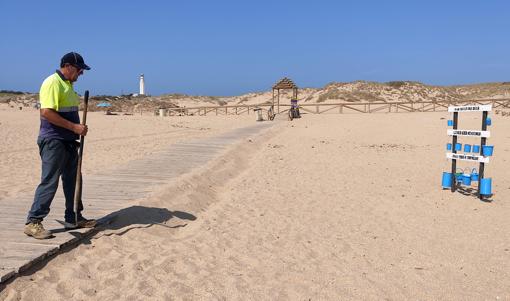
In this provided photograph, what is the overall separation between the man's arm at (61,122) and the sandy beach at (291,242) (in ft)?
3.97

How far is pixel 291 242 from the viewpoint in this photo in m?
5.40

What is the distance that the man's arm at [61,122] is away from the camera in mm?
3992

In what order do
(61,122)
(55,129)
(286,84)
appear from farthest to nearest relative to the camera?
(286,84) < (55,129) < (61,122)

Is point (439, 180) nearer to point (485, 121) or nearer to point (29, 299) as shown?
point (485, 121)

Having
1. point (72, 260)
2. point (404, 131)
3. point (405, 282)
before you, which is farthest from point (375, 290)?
point (404, 131)

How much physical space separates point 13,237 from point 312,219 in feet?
12.9

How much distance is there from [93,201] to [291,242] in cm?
281

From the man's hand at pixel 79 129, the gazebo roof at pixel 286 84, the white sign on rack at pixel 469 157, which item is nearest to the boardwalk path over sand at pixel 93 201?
the man's hand at pixel 79 129

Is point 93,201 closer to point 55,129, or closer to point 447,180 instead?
point 55,129

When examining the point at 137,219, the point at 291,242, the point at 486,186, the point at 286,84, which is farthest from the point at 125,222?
the point at 286,84

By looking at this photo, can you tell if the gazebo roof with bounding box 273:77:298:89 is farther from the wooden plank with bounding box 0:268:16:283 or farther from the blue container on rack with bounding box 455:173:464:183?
the wooden plank with bounding box 0:268:16:283

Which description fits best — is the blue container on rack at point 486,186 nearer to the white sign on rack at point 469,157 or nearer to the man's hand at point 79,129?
the white sign on rack at point 469,157

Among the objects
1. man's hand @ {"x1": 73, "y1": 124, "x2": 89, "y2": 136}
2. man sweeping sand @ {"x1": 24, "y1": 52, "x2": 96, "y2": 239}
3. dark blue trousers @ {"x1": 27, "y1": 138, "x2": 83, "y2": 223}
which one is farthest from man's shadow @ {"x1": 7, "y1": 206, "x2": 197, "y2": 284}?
man's hand @ {"x1": 73, "y1": 124, "x2": 89, "y2": 136}

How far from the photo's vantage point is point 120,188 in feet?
22.8
